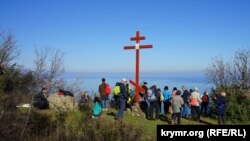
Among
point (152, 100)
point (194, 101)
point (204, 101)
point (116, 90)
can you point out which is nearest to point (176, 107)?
point (152, 100)

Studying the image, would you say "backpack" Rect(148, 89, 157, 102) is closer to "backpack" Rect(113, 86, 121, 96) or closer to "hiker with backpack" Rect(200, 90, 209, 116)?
"backpack" Rect(113, 86, 121, 96)

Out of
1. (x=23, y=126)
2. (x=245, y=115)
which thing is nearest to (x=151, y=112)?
(x=245, y=115)

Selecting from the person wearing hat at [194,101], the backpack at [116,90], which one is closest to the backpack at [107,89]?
the backpack at [116,90]

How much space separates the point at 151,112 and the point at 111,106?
12.0 ft

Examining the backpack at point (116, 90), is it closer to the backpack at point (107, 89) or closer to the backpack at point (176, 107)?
the backpack at point (107, 89)

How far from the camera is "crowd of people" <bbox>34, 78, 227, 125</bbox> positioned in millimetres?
16688

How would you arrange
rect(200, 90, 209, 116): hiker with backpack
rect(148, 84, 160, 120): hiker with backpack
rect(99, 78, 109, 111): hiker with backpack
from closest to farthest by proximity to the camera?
rect(148, 84, 160, 120): hiker with backpack → rect(99, 78, 109, 111): hiker with backpack → rect(200, 90, 209, 116): hiker with backpack

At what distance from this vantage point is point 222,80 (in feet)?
126

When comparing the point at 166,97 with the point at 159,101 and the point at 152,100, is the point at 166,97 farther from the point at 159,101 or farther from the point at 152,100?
the point at 152,100

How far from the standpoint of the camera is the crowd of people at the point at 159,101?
1669cm

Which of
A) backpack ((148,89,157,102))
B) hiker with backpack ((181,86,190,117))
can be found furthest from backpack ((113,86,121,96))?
hiker with backpack ((181,86,190,117))

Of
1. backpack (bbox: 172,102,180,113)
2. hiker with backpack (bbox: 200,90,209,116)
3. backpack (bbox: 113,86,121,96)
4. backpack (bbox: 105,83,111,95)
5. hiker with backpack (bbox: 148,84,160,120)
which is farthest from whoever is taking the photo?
hiker with backpack (bbox: 200,90,209,116)

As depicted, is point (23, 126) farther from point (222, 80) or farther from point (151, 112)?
point (222, 80)

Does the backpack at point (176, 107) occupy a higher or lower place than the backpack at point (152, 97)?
lower
